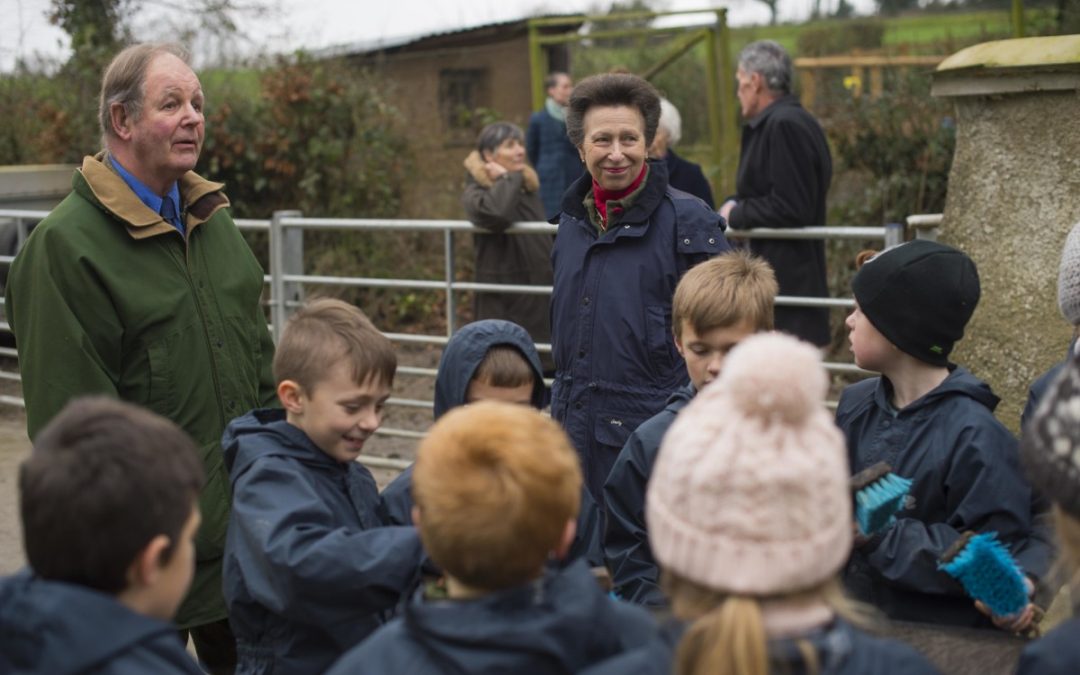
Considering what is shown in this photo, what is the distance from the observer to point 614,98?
413 centimetres

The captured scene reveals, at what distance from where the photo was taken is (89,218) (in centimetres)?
343

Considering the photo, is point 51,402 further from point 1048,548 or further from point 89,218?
point 1048,548

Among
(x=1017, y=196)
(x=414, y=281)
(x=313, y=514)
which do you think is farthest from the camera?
(x=414, y=281)

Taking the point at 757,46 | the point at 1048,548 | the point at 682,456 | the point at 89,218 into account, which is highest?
the point at 757,46

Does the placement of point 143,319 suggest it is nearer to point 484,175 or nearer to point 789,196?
point 789,196

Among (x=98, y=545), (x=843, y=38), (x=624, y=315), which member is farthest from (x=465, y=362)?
(x=843, y=38)

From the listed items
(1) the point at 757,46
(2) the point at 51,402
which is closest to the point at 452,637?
(2) the point at 51,402

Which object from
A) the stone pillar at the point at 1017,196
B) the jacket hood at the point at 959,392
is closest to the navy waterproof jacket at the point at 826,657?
the jacket hood at the point at 959,392

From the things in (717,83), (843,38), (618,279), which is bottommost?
(618,279)

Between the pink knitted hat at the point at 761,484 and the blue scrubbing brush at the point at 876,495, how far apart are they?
2.56 ft

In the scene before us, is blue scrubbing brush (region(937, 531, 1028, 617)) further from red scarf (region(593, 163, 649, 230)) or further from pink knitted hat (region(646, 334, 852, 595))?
red scarf (region(593, 163, 649, 230))

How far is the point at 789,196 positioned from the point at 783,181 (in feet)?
0.23

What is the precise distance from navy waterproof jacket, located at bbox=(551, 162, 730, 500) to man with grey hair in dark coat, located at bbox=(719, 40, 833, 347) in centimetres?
190

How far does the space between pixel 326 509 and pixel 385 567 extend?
246 millimetres
